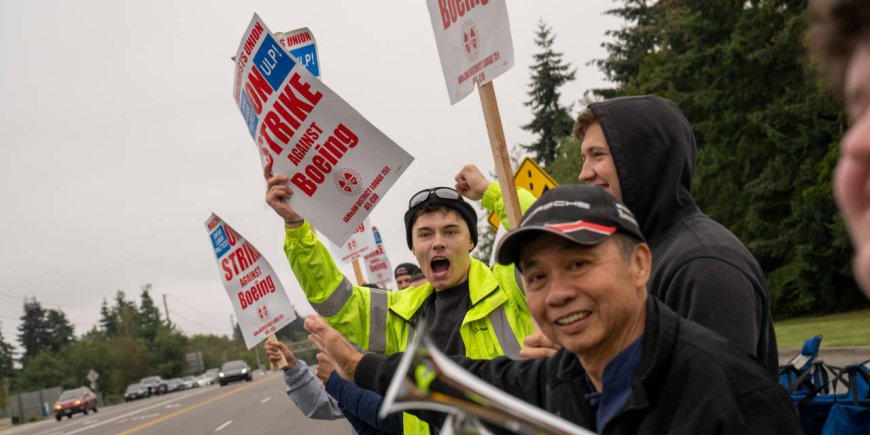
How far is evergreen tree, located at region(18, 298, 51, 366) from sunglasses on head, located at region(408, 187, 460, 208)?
144m

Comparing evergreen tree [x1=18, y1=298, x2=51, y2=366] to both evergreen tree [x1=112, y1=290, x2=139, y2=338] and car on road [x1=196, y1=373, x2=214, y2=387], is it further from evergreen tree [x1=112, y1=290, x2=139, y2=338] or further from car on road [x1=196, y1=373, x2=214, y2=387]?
car on road [x1=196, y1=373, x2=214, y2=387]

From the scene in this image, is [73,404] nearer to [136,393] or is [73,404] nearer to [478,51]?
[136,393]

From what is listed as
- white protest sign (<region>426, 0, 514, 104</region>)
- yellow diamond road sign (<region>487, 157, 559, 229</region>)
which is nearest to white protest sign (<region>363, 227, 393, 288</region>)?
yellow diamond road sign (<region>487, 157, 559, 229</region>)

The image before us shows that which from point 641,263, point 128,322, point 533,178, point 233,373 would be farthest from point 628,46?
point 128,322

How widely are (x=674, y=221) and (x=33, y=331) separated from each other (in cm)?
14565

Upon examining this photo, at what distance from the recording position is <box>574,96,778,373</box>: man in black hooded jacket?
2230mm

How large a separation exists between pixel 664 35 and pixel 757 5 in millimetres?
5441

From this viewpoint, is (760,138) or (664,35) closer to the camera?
(760,138)

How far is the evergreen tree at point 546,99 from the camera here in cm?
5656

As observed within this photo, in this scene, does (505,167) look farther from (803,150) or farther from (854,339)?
(803,150)

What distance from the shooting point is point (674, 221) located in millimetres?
2672

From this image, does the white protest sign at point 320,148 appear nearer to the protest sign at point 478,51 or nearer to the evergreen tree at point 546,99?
the protest sign at point 478,51

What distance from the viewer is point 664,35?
36281 mm

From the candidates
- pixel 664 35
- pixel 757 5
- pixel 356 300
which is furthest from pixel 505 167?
pixel 664 35
